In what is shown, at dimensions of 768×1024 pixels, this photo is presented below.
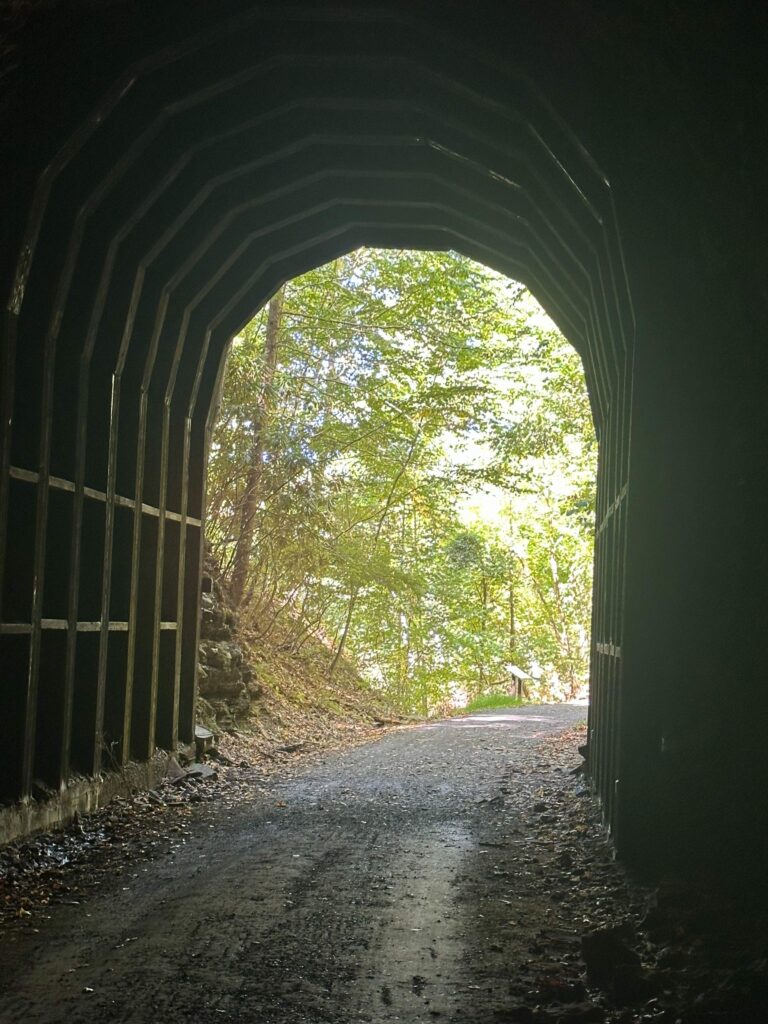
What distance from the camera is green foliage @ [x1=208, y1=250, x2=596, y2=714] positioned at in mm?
14734

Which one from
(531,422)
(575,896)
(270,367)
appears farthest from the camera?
(531,422)

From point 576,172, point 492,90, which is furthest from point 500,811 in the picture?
point 492,90

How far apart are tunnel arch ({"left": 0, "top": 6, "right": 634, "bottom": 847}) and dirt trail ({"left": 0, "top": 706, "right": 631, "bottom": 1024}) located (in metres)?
0.93

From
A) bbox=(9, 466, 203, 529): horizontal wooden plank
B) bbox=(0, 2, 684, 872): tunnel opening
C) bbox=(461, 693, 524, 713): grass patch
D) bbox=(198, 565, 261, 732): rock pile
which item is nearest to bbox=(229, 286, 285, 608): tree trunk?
bbox=(198, 565, 261, 732): rock pile

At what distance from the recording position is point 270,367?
47.9ft

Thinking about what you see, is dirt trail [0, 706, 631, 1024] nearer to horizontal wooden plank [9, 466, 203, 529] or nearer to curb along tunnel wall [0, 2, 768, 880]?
curb along tunnel wall [0, 2, 768, 880]

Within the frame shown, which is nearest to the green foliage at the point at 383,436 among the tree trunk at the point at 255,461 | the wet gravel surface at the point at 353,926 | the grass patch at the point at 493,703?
the tree trunk at the point at 255,461

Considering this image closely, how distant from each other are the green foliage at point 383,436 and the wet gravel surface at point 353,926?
282 inches

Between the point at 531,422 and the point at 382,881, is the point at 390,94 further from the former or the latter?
the point at 531,422

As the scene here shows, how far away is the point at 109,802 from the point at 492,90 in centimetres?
551

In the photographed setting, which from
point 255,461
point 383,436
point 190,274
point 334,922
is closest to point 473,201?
point 190,274

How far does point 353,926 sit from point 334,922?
0.10 m

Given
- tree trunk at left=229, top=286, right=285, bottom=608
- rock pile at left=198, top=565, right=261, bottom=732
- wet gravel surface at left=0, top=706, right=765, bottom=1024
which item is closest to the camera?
wet gravel surface at left=0, top=706, right=765, bottom=1024

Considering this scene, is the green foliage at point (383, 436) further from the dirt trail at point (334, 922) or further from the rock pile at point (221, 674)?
the dirt trail at point (334, 922)
